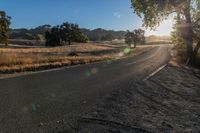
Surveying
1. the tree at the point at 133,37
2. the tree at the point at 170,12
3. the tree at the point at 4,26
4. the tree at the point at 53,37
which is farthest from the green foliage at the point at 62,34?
the tree at the point at 170,12

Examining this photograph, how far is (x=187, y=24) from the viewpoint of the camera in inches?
1187

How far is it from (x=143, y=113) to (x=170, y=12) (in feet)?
78.5

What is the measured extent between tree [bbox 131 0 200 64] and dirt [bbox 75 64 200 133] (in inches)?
665

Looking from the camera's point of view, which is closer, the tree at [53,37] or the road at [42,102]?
the road at [42,102]

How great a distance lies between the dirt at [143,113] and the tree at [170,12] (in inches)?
665

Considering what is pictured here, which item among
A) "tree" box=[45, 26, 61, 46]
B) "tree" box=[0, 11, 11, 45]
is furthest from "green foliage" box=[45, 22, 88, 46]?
"tree" box=[0, 11, 11, 45]

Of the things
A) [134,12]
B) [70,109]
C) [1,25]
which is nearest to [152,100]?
[70,109]

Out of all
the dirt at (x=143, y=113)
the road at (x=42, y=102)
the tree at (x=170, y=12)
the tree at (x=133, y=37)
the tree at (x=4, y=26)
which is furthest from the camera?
the tree at (x=133, y=37)

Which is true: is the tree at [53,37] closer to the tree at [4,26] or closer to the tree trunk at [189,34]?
the tree at [4,26]

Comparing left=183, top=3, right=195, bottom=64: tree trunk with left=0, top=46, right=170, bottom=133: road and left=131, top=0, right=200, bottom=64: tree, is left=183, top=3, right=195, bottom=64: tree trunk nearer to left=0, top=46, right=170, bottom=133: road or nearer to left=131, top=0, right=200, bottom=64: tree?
left=131, top=0, right=200, bottom=64: tree

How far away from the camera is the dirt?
7.24 m

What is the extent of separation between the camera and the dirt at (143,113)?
23.7 ft

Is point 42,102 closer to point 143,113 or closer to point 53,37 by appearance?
point 143,113

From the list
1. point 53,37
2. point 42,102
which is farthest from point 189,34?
point 53,37
